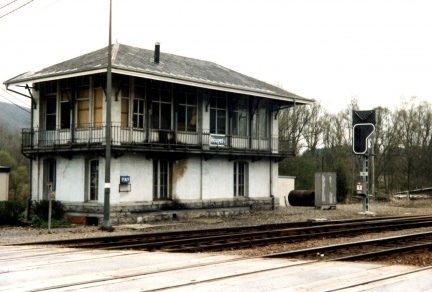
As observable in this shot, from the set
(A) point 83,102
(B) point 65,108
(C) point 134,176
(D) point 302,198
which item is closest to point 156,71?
(A) point 83,102

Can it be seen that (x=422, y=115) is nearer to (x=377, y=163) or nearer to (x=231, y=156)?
(x=377, y=163)

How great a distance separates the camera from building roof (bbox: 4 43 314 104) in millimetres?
25891

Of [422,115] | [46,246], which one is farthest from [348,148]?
[46,246]

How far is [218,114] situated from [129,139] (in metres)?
6.47

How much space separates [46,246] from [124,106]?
36.9 feet

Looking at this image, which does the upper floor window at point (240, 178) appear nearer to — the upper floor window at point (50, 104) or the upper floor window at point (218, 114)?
the upper floor window at point (218, 114)

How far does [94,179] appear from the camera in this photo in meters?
27.0

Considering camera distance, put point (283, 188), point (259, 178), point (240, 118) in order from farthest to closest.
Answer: point (283, 188) < point (259, 178) < point (240, 118)

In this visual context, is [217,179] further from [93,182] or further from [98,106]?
[98,106]

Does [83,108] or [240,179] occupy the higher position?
[83,108]

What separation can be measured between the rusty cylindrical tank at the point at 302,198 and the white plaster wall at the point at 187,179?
399 inches

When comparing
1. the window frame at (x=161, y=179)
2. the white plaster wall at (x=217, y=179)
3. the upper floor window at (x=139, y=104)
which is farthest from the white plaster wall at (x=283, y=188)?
the upper floor window at (x=139, y=104)

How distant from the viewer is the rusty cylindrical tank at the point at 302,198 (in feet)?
123

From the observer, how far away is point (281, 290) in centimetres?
918
